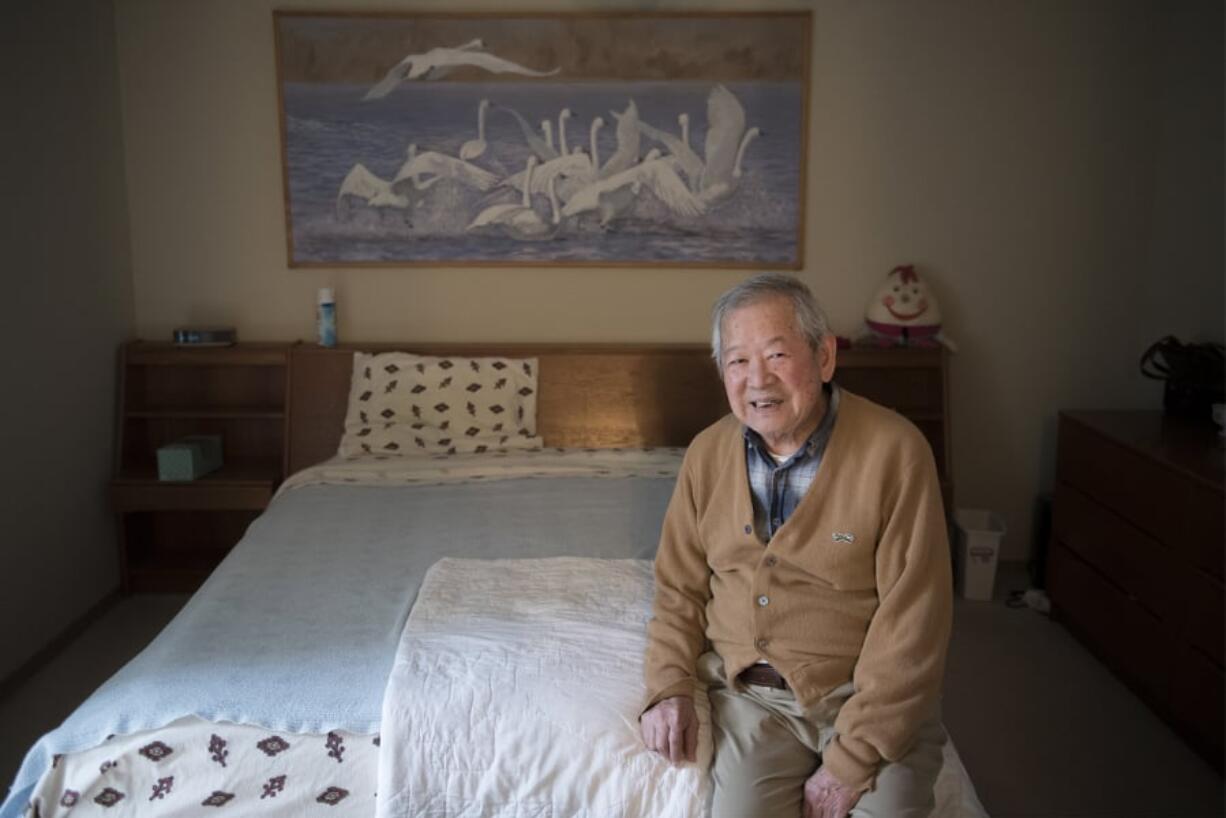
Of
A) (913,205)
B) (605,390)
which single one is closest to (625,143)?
(605,390)

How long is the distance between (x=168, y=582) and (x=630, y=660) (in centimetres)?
231

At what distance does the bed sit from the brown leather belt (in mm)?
129

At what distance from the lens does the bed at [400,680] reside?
1499 mm

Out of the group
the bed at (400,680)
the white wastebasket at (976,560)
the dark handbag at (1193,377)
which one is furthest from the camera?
the white wastebasket at (976,560)

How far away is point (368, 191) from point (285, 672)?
212 cm

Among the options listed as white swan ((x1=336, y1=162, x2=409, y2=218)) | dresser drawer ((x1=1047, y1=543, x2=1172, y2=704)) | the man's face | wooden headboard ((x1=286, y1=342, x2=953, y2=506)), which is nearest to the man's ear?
the man's face

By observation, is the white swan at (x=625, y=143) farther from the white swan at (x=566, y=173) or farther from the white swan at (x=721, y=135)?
the white swan at (x=721, y=135)

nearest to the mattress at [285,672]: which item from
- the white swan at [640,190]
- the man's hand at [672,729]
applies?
the man's hand at [672,729]

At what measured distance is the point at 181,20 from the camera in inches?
128

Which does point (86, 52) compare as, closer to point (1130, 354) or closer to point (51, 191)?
point (51, 191)

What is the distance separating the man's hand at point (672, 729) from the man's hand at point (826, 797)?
0.19m

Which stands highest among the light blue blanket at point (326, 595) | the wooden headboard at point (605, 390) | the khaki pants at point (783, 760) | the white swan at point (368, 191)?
the white swan at point (368, 191)

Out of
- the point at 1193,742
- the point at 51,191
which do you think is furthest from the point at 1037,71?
the point at 51,191

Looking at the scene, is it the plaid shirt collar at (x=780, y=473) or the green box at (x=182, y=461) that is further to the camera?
the green box at (x=182, y=461)
